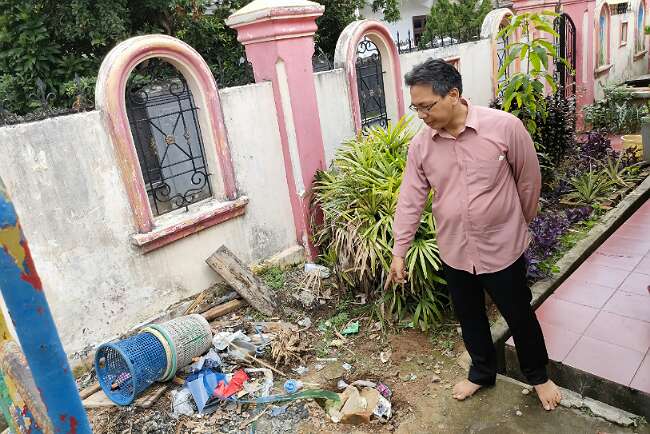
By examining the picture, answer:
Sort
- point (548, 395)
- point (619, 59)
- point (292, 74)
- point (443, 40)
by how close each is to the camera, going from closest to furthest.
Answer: point (548, 395)
point (292, 74)
point (443, 40)
point (619, 59)

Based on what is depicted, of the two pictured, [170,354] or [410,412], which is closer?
[410,412]

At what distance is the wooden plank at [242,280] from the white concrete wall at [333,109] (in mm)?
1539

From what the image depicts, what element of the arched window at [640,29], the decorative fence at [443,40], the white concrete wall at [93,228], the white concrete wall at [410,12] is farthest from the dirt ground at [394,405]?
the white concrete wall at [410,12]

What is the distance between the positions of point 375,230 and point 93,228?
6.77ft

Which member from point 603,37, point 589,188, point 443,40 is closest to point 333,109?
point 443,40

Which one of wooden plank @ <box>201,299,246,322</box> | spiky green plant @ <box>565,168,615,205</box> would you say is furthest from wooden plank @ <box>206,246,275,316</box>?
spiky green plant @ <box>565,168,615,205</box>

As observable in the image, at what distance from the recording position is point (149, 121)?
3994 mm

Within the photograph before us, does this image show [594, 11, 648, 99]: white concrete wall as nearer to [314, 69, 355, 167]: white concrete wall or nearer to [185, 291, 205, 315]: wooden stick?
[314, 69, 355, 167]: white concrete wall

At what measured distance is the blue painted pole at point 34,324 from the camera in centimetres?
91

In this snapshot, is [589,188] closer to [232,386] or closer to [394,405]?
[394,405]

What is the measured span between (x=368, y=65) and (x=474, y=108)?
11.4 ft

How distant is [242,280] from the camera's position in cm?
424

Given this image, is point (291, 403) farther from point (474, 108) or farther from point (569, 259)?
point (569, 259)

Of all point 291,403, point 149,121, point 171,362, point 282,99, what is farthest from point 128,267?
point 282,99
